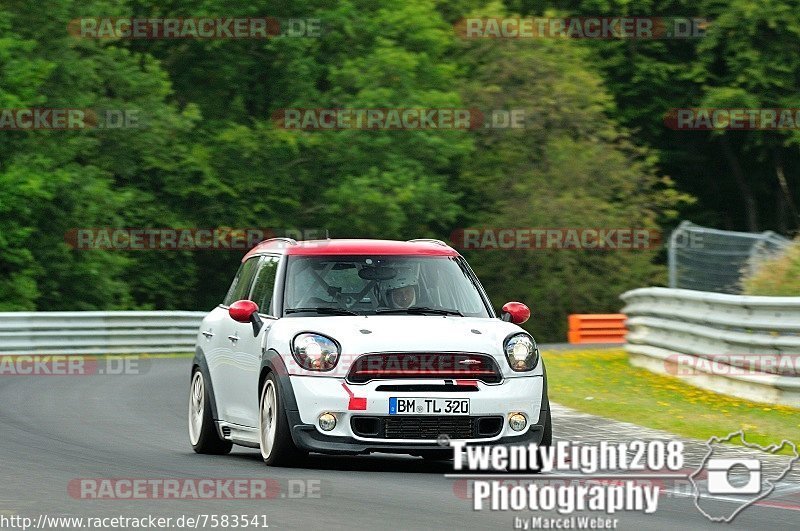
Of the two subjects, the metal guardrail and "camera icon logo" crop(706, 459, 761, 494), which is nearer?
"camera icon logo" crop(706, 459, 761, 494)

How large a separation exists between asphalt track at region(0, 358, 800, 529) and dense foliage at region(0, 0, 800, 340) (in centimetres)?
2611

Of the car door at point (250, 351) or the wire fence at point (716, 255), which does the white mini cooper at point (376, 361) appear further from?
the wire fence at point (716, 255)

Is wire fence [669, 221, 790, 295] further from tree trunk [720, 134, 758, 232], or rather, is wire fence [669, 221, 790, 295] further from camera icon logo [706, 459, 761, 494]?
tree trunk [720, 134, 758, 232]

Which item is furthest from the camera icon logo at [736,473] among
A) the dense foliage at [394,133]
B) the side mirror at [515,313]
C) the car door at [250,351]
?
the dense foliage at [394,133]

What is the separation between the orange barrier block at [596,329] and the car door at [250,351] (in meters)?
28.7

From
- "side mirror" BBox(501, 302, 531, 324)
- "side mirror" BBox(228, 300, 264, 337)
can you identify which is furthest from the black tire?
"side mirror" BBox(228, 300, 264, 337)

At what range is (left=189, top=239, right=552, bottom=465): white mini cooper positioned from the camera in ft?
37.7

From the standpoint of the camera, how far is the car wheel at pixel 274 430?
11.6 meters

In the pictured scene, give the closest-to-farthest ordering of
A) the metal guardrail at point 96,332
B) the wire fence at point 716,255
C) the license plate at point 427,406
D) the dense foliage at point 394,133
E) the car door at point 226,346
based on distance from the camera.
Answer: the license plate at point 427,406, the car door at point 226,346, the wire fence at point 716,255, the metal guardrail at point 96,332, the dense foliage at point 394,133

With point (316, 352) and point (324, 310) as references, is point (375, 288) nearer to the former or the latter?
point (324, 310)

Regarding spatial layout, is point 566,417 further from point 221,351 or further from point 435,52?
point 435,52

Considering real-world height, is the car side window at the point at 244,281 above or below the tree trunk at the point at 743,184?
above

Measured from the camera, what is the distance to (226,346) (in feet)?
43.6

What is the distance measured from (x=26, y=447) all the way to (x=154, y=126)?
3266 cm
